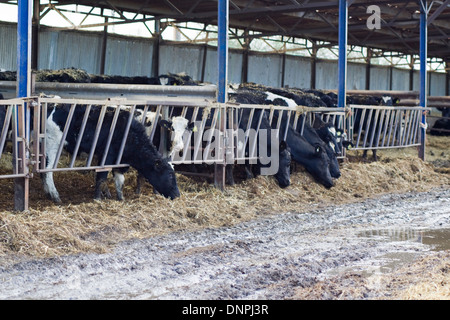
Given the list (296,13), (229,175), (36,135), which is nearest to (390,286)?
(36,135)

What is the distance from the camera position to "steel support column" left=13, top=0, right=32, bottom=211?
23.8 ft

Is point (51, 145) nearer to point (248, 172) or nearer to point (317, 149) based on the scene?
point (248, 172)

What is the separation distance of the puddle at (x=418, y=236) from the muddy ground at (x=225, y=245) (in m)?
0.01

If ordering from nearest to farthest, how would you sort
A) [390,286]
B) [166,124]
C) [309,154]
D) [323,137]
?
[390,286]
[166,124]
[309,154]
[323,137]

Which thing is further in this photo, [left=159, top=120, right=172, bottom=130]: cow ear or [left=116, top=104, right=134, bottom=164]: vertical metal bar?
[left=159, top=120, right=172, bottom=130]: cow ear

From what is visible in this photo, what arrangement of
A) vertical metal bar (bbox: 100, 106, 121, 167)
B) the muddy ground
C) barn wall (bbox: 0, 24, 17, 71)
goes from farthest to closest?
1. barn wall (bbox: 0, 24, 17, 71)
2. vertical metal bar (bbox: 100, 106, 121, 167)
3. the muddy ground

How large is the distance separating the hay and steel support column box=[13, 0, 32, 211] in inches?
9.7

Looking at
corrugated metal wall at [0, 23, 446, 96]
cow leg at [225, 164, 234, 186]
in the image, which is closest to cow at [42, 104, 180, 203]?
cow leg at [225, 164, 234, 186]

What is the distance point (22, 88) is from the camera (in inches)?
288

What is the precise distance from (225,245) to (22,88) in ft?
9.81

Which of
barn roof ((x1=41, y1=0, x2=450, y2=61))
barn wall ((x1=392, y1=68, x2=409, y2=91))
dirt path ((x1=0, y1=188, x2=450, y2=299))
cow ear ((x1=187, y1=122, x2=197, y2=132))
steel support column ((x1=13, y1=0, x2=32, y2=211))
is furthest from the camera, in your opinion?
barn wall ((x1=392, y1=68, x2=409, y2=91))

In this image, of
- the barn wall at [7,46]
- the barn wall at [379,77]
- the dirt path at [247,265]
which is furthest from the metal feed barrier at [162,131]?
the barn wall at [379,77]

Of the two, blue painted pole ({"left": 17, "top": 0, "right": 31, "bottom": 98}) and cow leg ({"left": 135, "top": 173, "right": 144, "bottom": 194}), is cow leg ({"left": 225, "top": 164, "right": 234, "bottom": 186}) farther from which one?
blue painted pole ({"left": 17, "top": 0, "right": 31, "bottom": 98})
